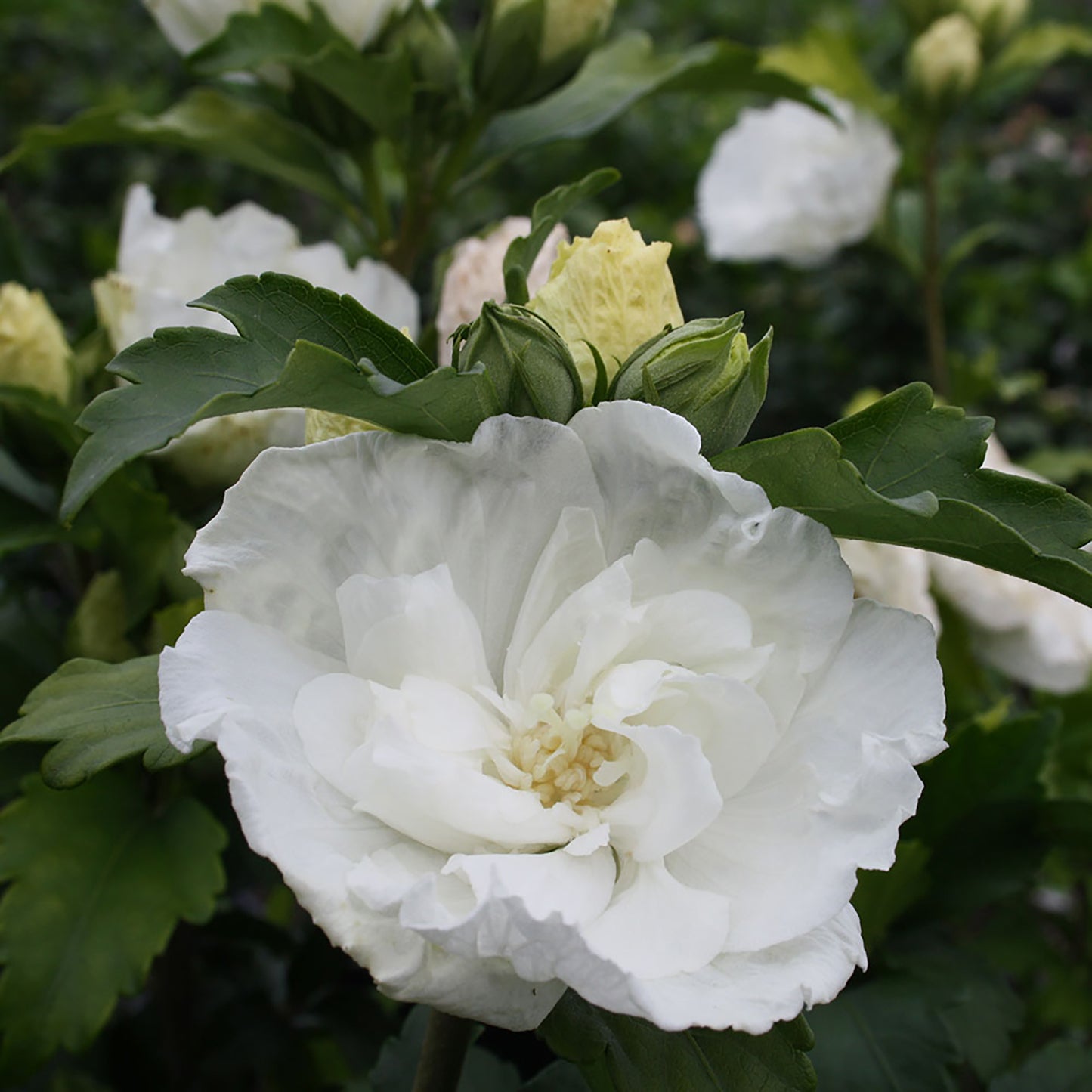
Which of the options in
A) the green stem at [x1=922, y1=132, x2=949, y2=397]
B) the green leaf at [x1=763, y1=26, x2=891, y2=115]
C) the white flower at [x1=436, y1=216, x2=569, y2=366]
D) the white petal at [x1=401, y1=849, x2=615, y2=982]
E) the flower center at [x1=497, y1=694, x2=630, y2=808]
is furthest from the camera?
the green stem at [x1=922, y1=132, x2=949, y2=397]

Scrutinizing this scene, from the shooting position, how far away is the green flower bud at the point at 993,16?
131cm

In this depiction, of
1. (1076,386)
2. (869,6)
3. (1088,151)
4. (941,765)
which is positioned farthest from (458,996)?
(869,6)

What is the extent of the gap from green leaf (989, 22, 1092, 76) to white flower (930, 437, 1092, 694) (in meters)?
0.56

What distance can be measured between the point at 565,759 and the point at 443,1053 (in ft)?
0.44

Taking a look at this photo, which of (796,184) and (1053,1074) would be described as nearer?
(1053,1074)

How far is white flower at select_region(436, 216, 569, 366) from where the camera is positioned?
25.7 inches

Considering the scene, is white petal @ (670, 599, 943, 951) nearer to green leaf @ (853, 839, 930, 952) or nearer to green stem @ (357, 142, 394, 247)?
green leaf @ (853, 839, 930, 952)

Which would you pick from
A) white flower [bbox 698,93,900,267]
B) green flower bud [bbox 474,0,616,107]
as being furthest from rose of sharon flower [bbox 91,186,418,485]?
white flower [bbox 698,93,900,267]

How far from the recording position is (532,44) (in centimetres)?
83

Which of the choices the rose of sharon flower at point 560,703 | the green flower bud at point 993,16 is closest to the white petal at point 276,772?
the rose of sharon flower at point 560,703

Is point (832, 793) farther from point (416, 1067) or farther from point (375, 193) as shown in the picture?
point (375, 193)

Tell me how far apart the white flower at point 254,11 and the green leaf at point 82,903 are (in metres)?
0.49

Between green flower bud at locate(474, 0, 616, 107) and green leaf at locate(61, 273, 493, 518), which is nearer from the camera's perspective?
green leaf at locate(61, 273, 493, 518)

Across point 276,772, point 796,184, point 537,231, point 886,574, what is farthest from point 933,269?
point 276,772
